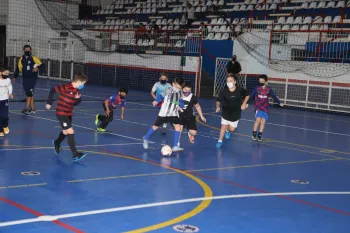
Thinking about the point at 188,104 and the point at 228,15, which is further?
the point at 228,15

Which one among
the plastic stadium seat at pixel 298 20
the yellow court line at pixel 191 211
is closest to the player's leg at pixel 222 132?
the yellow court line at pixel 191 211

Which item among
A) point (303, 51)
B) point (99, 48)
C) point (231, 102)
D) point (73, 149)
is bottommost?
point (73, 149)

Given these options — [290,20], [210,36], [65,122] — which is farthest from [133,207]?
[210,36]

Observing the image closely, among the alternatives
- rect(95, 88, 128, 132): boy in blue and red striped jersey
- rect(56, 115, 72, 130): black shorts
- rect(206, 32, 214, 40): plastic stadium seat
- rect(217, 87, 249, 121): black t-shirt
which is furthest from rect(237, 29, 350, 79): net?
rect(56, 115, 72, 130): black shorts

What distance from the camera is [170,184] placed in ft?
27.5

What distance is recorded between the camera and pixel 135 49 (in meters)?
31.9

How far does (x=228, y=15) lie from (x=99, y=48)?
27.8 feet

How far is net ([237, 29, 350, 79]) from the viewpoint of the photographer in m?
22.6

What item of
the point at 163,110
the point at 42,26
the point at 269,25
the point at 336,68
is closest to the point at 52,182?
the point at 163,110

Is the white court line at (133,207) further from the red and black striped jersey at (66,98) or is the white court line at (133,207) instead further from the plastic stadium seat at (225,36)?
the plastic stadium seat at (225,36)

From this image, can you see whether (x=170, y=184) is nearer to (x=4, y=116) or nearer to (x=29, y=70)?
(x=4, y=116)

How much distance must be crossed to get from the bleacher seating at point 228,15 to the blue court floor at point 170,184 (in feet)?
46.5

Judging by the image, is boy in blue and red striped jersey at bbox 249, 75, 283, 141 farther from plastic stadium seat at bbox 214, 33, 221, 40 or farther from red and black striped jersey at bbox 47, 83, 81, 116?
plastic stadium seat at bbox 214, 33, 221, 40

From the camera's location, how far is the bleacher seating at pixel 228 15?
1070 inches
